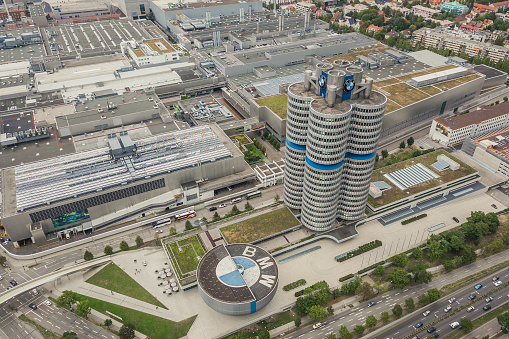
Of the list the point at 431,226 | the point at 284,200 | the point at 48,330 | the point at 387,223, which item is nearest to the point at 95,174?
the point at 48,330

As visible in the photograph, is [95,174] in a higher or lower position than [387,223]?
higher

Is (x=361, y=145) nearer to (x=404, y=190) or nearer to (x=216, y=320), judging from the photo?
(x=404, y=190)

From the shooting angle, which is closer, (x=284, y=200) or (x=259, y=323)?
(x=259, y=323)

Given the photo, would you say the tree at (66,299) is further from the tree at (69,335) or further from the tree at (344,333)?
the tree at (344,333)

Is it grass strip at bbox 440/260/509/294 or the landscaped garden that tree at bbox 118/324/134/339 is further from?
grass strip at bbox 440/260/509/294

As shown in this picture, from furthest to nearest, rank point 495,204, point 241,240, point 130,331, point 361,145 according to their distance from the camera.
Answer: point 495,204 → point 241,240 → point 361,145 → point 130,331

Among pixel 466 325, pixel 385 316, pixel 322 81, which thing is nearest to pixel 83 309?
pixel 385 316

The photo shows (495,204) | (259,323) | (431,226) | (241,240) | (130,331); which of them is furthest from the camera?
(495,204)
